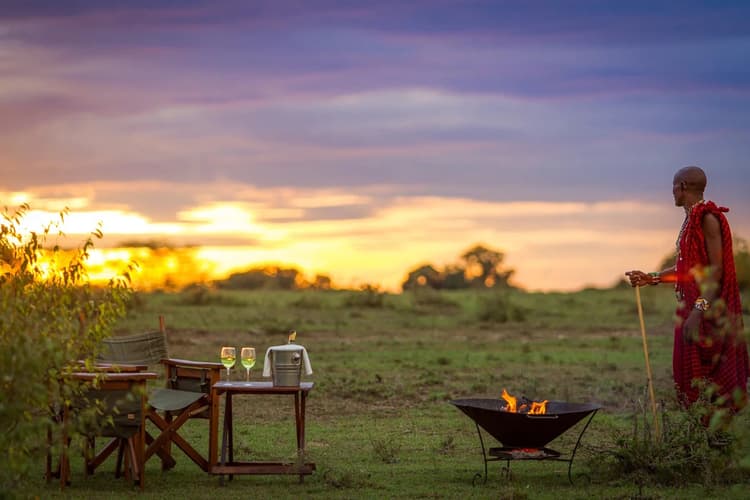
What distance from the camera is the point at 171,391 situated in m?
8.53

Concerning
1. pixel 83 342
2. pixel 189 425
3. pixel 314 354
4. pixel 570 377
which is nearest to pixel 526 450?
pixel 83 342

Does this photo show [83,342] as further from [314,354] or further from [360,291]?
[360,291]

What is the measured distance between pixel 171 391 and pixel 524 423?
2.71 metres

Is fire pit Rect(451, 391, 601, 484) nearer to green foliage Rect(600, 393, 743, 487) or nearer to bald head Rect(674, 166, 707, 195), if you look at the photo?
green foliage Rect(600, 393, 743, 487)

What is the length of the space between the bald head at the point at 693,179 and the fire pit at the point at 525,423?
1.65 m

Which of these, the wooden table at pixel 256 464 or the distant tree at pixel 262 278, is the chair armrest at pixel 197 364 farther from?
the distant tree at pixel 262 278

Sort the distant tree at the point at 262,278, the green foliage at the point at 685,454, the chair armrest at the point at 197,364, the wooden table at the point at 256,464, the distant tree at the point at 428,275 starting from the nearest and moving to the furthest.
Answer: the green foliage at the point at 685,454 < the wooden table at the point at 256,464 < the chair armrest at the point at 197,364 < the distant tree at the point at 428,275 < the distant tree at the point at 262,278

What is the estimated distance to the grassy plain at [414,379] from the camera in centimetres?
794

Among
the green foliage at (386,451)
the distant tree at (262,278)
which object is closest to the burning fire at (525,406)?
the green foliage at (386,451)

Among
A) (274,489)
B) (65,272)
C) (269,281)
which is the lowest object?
(274,489)

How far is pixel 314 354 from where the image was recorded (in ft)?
59.5

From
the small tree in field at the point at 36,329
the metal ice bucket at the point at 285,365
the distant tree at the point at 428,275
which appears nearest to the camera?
the small tree in field at the point at 36,329

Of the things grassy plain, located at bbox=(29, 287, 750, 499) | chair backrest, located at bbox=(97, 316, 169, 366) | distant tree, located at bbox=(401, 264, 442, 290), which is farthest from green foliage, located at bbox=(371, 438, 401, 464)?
distant tree, located at bbox=(401, 264, 442, 290)

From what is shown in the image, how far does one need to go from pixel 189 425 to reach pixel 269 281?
117 ft
